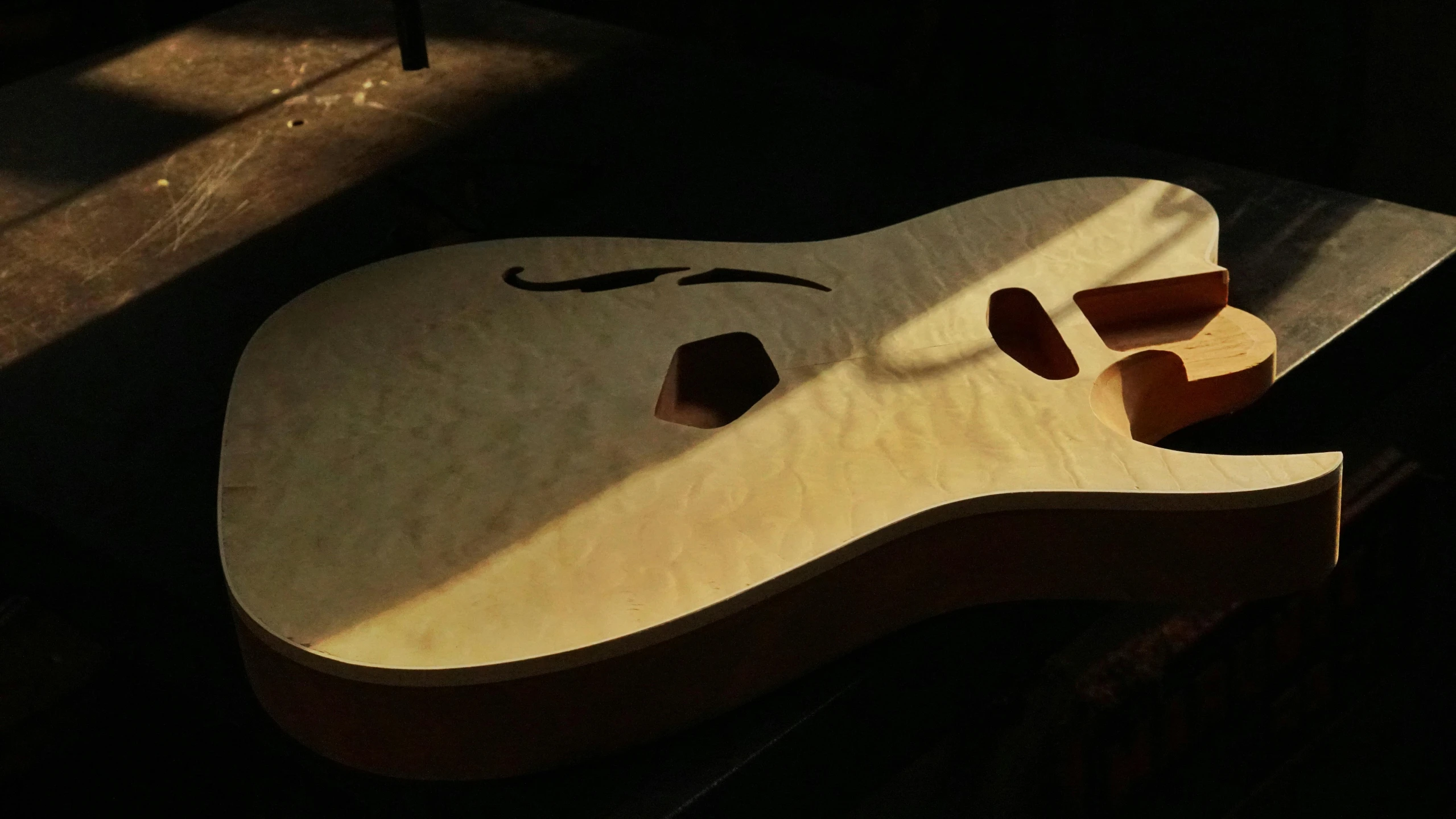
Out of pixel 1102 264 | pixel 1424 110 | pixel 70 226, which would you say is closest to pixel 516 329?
pixel 1102 264

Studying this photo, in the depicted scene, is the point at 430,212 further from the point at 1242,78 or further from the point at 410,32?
the point at 1242,78

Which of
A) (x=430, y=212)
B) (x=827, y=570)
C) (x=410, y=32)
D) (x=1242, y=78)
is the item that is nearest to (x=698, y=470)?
(x=827, y=570)

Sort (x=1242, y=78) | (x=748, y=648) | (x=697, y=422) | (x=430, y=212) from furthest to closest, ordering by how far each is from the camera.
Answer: (x=1242, y=78) → (x=430, y=212) → (x=697, y=422) → (x=748, y=648)

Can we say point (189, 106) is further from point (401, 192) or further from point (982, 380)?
point (982, 380)

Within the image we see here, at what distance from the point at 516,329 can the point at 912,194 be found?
1.52 feet

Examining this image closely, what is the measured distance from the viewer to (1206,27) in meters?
1.86

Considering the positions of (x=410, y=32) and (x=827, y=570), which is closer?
(x=827, y=570)

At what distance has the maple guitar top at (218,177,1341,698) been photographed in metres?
0.72

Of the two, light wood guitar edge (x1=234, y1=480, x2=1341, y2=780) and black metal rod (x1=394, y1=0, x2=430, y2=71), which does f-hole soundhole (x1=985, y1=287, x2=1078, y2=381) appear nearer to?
light wood guitar edge (x1=234, y1=480, x2=1341, y2=780)

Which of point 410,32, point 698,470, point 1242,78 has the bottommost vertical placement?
point 1242,78

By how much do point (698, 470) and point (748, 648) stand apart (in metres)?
0.11

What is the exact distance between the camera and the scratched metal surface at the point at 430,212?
849 mm

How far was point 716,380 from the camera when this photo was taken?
0.98m

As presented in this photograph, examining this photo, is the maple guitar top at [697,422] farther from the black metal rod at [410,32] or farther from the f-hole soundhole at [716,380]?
the black metal rod at [410,32]
